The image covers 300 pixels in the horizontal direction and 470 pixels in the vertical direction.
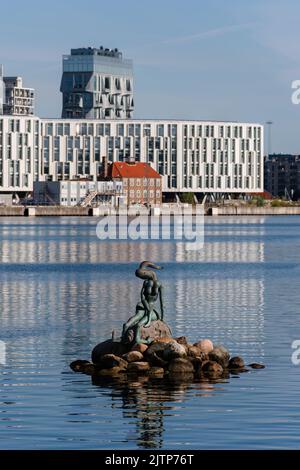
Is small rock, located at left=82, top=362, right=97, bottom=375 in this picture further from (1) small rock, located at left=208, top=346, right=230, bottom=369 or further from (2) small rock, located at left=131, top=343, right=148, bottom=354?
(1) small rock, located at left=208, top=346, right=230, bottom=369

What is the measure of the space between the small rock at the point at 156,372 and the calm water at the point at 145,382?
2.93 ft

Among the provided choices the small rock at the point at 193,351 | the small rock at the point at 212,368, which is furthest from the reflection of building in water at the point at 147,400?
the small rock at the point at 193,351

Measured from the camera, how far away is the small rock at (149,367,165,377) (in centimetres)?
3278

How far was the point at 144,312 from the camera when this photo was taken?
114 ft

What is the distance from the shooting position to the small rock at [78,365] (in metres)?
34.2

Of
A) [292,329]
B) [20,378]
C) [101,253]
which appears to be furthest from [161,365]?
[101,253]

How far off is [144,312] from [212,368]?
8.59ft

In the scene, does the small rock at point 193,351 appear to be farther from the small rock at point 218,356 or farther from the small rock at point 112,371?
the small rock at point 112,371

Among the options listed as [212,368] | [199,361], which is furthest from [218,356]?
[212,368]

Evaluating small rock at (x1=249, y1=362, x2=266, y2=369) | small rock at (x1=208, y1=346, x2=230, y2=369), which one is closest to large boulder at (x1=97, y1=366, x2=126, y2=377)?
small rock at (x1=208, y1=346, x2=230, y2=369)

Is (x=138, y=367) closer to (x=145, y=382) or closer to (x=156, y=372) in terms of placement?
(x=156, y=372)

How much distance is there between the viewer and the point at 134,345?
3391cm
